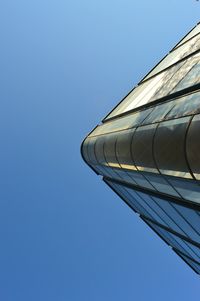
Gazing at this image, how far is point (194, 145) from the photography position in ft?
32.0

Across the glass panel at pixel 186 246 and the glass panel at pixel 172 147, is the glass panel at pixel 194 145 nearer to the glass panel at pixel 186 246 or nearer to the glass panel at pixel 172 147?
the glass panel at pixel 172 147

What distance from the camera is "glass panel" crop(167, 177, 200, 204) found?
1180cm

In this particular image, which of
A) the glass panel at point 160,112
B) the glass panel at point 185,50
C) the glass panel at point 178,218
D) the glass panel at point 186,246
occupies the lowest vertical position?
the glass panel at point 186,246

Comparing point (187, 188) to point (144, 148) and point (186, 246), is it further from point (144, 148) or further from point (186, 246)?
point (186, 246)

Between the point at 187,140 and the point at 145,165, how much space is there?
4.05m

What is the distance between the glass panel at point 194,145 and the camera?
9.66 m

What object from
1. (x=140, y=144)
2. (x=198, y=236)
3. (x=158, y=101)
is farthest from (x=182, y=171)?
(x=198, y=236)

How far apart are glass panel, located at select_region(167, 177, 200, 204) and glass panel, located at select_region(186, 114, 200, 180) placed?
1.23 meters

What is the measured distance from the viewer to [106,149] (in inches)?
800

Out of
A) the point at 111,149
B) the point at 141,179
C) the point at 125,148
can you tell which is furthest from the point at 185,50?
the point at 125,148

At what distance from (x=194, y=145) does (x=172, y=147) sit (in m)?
1.25

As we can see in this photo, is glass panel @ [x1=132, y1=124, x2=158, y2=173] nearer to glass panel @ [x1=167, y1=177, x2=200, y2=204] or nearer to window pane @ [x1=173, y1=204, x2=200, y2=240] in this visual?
glass panel @ [x1=167, y1=177, x2=200, y2=204]

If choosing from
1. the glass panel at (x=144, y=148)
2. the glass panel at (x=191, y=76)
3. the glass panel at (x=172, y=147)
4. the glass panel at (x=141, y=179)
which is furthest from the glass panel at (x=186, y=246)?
the glass panel at (x=172, y=147)

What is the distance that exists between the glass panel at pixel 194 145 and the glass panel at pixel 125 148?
4973mm
